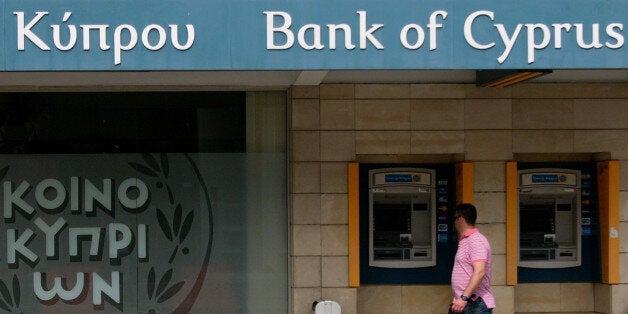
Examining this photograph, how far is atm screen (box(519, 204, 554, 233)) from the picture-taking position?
10.1 meters

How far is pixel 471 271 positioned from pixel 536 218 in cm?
241

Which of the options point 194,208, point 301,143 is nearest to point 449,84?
point 301,143

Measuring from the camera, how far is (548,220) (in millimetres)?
10117

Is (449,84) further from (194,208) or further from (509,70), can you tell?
(194,208)

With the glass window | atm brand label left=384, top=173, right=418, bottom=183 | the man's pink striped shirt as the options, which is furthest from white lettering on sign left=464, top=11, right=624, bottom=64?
the glass window

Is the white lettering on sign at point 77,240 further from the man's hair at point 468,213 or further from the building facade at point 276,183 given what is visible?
the man's hair at point 468,213

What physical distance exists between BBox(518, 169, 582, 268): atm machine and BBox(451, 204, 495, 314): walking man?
217 cm

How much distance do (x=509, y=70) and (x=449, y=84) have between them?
4.64 feet

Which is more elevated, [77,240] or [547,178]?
[547,178]

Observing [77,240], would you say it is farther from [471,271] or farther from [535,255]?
[535,255]

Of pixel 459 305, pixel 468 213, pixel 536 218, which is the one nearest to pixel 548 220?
pixel 536 218

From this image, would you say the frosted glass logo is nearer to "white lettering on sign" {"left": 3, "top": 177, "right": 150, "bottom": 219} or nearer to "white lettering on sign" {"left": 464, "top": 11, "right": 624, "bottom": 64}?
"white lettering on sign" {"left": 3, "top": 177, "right": 150, "bottom": 219}

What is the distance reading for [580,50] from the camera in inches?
321

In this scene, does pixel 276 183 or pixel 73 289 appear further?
pixel 276 183
